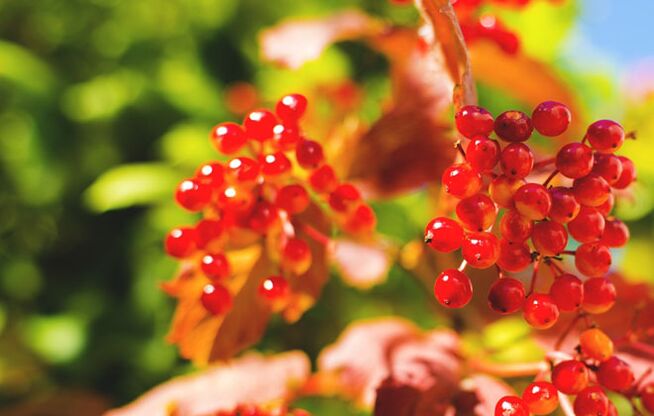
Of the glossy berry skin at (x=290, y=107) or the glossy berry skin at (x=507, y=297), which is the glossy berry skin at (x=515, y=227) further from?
the glossy berry skin at (x=290, y=107)

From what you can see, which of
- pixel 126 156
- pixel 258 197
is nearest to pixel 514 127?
pixel 258 197

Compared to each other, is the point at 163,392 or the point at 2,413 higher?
the point at 163,392

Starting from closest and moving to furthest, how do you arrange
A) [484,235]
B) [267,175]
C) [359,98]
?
[484,235], [267,175], [359,98]

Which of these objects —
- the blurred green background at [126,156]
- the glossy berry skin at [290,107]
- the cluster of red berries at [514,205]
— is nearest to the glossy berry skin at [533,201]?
the cluster of red berries at [514,205]

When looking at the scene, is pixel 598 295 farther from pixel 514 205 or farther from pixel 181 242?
pixel 181 242

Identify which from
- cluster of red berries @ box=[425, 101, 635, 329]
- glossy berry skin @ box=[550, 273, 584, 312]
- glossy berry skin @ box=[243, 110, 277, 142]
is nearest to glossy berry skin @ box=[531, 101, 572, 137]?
cluster of red berries @ box=[425, 101, 635, 329]

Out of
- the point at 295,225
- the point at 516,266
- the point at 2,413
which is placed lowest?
the point at 2,413

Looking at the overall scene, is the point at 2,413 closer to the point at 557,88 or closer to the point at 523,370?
the point at 523,370

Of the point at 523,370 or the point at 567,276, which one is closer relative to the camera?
the point at 567,276

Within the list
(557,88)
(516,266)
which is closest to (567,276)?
(516,266)
